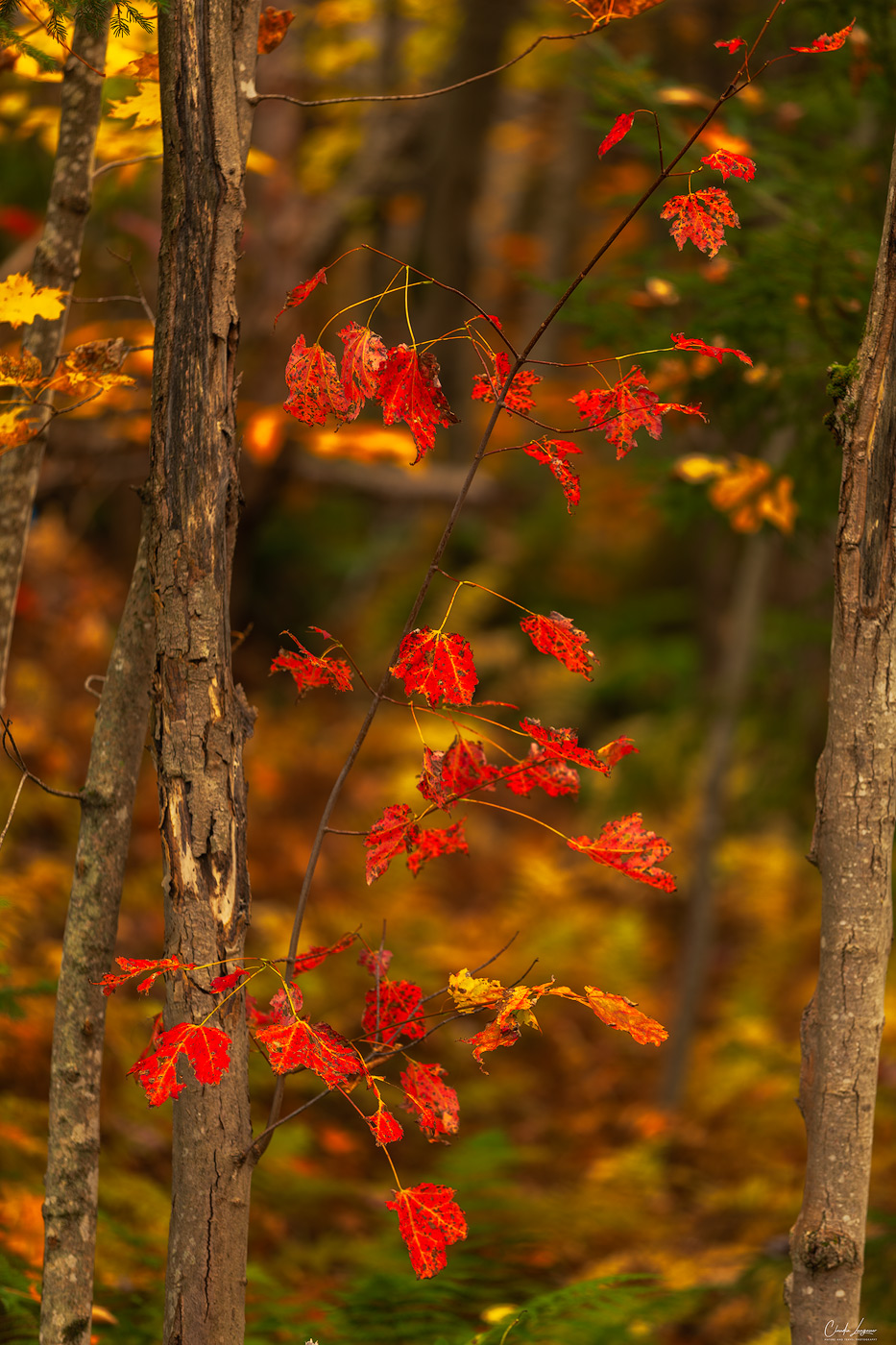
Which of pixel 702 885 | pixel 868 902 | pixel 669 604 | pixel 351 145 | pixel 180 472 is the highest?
pixel 351 145

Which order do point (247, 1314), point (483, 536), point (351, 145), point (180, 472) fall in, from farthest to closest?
point (483, 536) < point (351, 145) < point (247, 1314) < point (180, 472)

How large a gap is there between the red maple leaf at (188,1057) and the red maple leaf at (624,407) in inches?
38.3

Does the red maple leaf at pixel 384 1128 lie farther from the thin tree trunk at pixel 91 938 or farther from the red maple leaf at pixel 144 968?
the thin tree trunk at pixel 91 938

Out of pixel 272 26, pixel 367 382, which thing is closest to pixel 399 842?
pixel 367 382

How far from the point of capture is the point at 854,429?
59.8 inches

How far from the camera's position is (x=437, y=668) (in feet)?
4.62

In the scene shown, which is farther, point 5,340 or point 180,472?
point 5,340

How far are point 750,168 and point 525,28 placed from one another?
9264 mm

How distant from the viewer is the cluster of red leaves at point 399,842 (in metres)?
1.48

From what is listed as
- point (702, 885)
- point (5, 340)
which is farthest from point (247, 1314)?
point (5, 340)

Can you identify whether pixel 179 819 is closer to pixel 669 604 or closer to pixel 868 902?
pixel 868 902

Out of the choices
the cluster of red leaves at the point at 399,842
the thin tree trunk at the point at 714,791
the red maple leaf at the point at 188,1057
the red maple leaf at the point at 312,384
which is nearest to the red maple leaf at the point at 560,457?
the red maple leaf at the point at 312,384

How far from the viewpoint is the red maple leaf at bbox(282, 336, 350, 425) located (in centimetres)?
139

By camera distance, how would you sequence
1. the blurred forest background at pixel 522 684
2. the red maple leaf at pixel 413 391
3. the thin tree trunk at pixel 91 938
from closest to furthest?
1. the red maple leaf at pixel 413 391
2. the thin tree trunk at pixel 91 938
3. the blurred forest background at pixel 522 684
